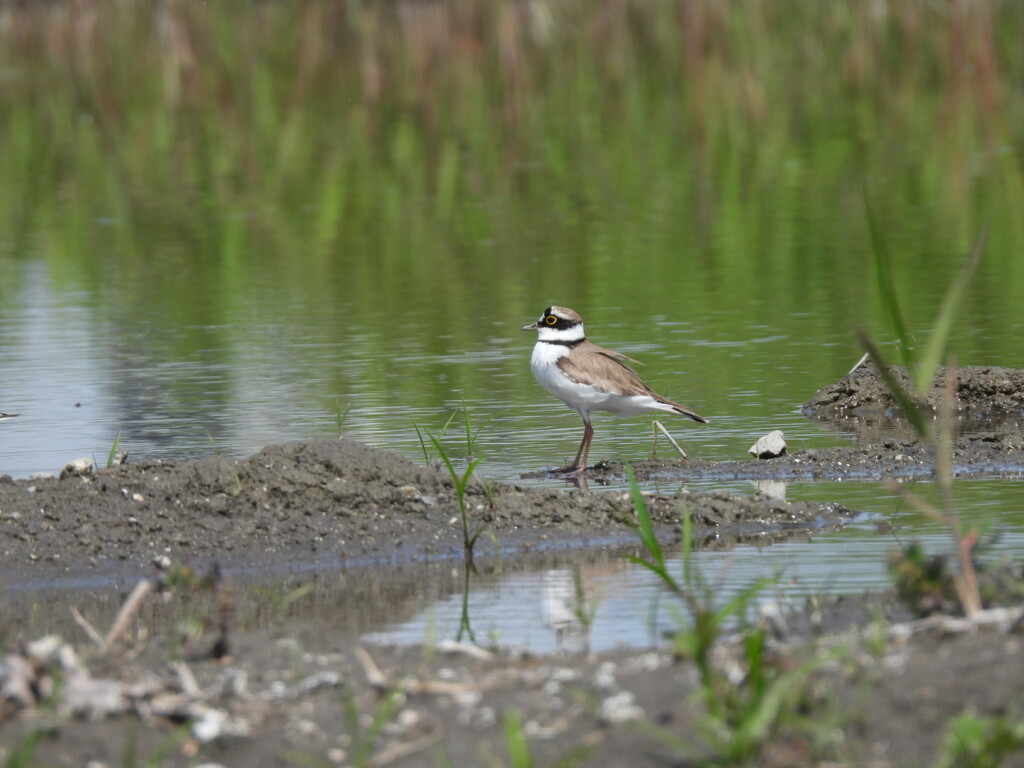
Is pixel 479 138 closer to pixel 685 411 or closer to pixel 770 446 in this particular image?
pixel 685 411

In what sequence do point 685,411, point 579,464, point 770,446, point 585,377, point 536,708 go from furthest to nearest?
point 685,411 → point 585,377 → point 579,464 → point 770,446 → point 536,708

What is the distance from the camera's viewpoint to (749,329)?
1123 cm

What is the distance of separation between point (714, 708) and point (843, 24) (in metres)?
27.1

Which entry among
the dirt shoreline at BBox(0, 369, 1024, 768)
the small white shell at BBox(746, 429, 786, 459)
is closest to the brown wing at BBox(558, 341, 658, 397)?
the dirt shoreline at BBox(0, 369, 1024, 768)

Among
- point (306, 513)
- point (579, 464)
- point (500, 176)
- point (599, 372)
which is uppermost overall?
point (500, 176)

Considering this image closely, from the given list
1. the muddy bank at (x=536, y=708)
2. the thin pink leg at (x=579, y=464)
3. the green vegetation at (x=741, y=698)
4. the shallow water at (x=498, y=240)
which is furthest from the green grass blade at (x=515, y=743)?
the thin pink leg at (x=579, y=464)

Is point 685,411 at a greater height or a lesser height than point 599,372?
lesser

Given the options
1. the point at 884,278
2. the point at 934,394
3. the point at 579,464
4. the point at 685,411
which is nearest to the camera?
the point at 884,278

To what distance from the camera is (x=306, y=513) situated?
6789 millimetres

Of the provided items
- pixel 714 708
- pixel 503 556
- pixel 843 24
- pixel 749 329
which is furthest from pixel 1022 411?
pixel 843 24

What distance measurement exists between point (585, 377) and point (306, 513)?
74.7 inches

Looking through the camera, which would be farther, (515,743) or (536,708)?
(536,708)

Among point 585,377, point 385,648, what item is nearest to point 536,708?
point 385,648

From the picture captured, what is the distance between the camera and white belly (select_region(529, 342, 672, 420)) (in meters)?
8.30
